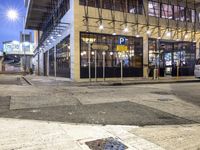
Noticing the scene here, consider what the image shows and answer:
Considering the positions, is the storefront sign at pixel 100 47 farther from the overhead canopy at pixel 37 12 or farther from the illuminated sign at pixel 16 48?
the illuminated sign at pixel 16 48

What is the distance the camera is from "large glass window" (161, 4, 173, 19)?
24219 millimetres

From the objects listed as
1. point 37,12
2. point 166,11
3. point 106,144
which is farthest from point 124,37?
point 106,144

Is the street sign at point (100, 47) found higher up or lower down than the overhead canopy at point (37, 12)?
lower down

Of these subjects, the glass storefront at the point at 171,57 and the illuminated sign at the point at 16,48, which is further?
the illuminated sign at the point at 16,48

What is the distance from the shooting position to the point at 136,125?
496 centimetres

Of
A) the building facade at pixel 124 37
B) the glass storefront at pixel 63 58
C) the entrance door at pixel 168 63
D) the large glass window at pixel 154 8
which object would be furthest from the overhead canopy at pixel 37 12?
the entrance door at pixel 168 63

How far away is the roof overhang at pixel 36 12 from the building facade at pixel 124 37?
179 millimetres

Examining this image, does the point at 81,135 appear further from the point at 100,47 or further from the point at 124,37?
the point at 124,37

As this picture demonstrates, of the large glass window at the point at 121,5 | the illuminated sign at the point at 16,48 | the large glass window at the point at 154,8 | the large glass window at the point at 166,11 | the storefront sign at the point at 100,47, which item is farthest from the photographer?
the illuminated sign at the point at 16,48

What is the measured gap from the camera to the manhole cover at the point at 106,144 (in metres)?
3.56

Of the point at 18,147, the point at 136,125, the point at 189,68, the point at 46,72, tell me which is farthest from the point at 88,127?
the point at 46,72

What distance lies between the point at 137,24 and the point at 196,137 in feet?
62.2

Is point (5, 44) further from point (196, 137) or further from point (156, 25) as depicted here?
point (196, 137)

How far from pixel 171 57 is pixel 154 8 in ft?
17.8
